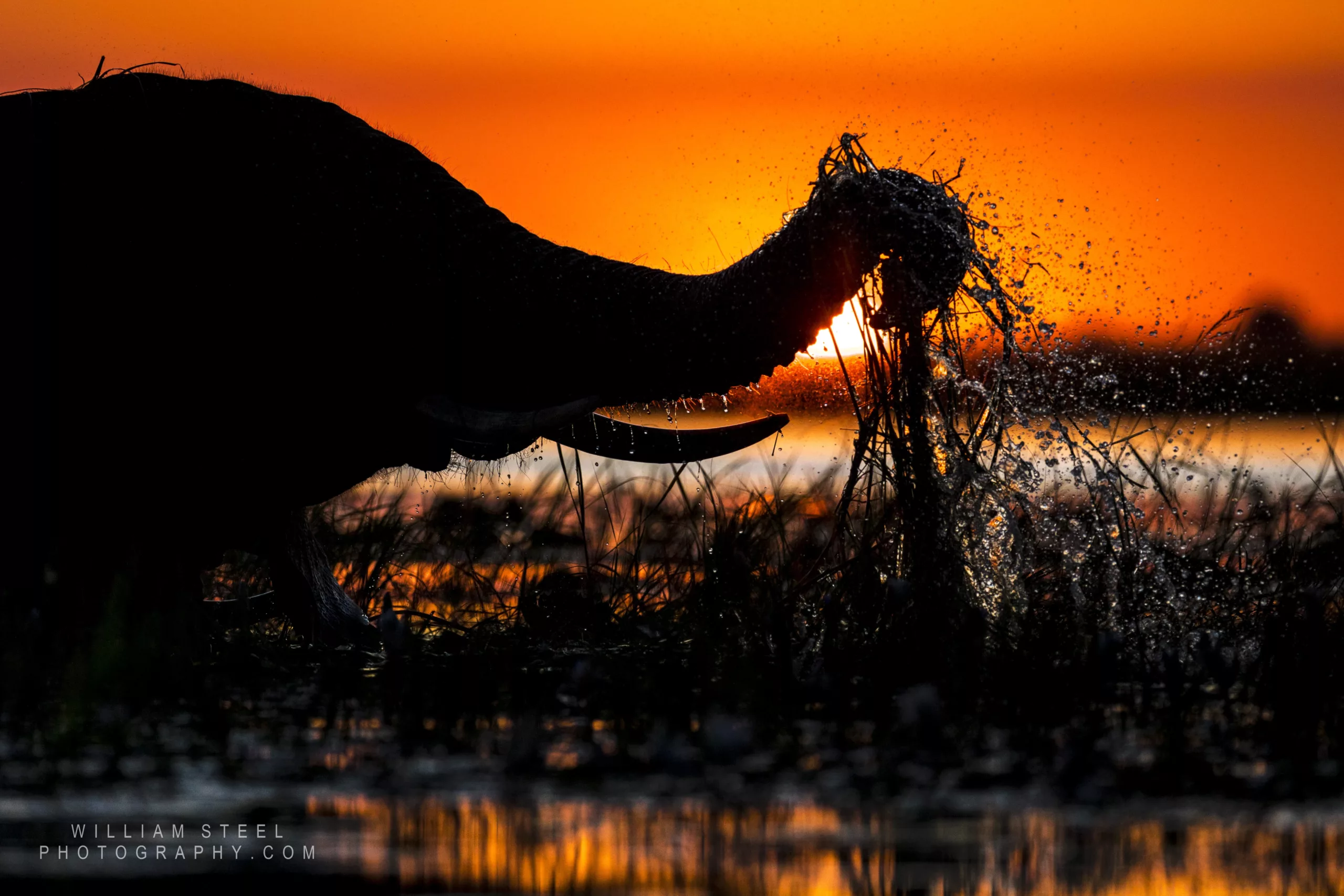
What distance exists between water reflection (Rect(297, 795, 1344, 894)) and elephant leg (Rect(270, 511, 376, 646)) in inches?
110

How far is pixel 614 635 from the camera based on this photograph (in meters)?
5.22

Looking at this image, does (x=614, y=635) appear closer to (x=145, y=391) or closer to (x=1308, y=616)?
(x=145, y=391)

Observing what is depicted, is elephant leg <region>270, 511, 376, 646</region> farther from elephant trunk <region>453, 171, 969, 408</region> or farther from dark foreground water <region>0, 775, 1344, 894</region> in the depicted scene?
dark foreground water <region>0, 775, 1344, 894</region>

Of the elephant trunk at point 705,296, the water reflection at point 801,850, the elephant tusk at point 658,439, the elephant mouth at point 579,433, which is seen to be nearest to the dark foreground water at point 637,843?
the water reflection at point 801,850

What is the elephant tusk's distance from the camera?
523 centimetres

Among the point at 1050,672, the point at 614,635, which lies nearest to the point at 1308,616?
the point at 1050,672

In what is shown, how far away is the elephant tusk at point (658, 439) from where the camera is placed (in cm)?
523

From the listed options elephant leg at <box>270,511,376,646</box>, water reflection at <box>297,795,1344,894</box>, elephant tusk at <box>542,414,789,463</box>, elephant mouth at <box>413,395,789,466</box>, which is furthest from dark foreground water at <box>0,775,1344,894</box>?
elephant leg at <box>270,511,376,646</box>

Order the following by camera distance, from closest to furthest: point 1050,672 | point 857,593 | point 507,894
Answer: point 507,894 → point 1050,672 → point 857,593

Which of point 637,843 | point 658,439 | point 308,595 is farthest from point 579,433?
point 637,843

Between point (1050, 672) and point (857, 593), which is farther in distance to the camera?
point (857, 593)

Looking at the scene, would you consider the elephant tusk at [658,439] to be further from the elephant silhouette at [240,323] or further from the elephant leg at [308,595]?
the elephant leg at [308,595]

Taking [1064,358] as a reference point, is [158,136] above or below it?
above

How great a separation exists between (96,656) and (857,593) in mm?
1745
